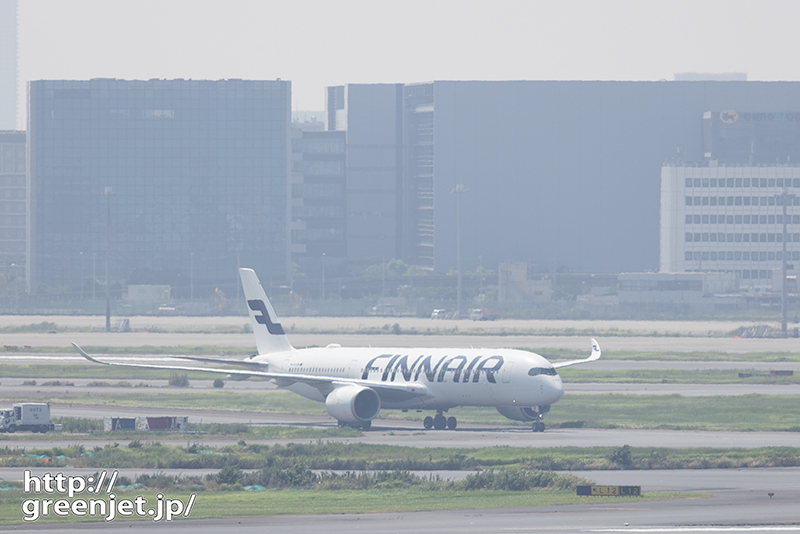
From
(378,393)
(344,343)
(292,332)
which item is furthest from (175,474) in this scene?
(292,332)

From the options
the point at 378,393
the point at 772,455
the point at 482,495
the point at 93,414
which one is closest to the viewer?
the point at 482,495

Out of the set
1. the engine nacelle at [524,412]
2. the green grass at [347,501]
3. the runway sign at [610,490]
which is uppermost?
the runway sign at [610,490]

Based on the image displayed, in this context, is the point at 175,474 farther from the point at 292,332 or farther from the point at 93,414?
the point at 292,332

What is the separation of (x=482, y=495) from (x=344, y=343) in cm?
10387

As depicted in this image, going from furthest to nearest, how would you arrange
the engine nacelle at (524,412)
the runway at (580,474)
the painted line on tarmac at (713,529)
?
the engine nacelle at (524,412)
the runway at (580,474)
the painted line on tarmac at (713,529)

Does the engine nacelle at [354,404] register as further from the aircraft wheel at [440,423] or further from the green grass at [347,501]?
the green grass at [347,501]

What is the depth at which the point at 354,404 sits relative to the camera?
2579 inches

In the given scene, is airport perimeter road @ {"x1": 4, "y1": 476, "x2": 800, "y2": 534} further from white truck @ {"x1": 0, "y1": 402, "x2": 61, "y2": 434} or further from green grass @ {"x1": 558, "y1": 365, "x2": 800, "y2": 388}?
green grass @ {"x1": 558, "y1": 365, "x2": 800, "y2": 388}

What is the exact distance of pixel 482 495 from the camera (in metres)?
40.6

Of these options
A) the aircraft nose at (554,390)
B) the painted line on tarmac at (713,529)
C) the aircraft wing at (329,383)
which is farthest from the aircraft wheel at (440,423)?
the painted line on tarmac at (713,529)

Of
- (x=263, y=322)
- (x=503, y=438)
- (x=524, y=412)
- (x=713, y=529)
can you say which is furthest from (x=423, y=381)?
(x=713, y=529)

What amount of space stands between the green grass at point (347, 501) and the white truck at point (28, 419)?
24.0m

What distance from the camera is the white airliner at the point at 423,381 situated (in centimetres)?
6362

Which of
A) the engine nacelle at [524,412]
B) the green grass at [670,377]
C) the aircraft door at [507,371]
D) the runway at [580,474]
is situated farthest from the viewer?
the green grass at [670,377]
